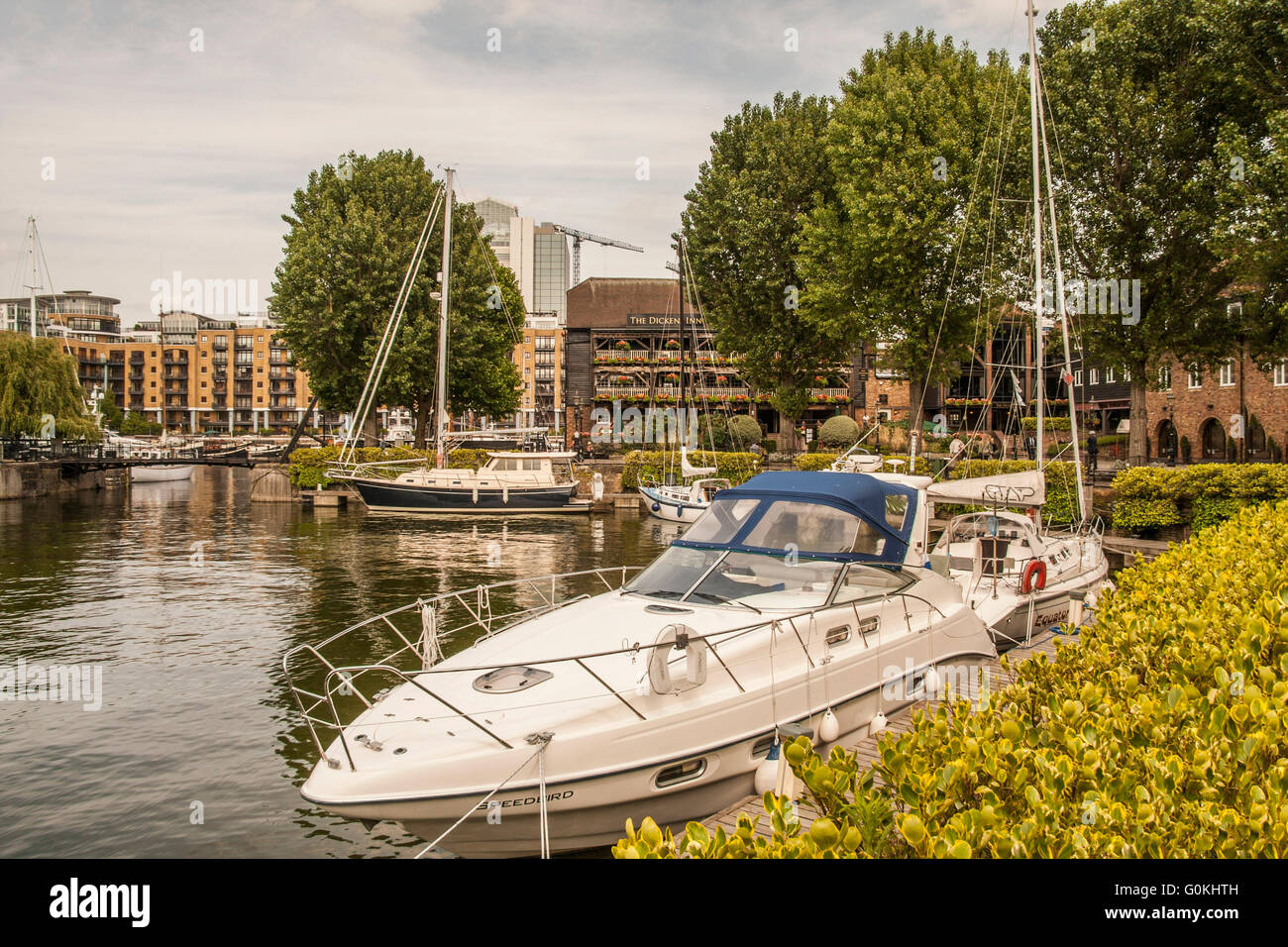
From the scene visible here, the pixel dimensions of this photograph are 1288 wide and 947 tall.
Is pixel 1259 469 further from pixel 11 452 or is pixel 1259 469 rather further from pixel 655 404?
pixel 11 452

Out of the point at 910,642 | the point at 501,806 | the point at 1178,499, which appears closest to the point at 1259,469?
the point at 1178,499

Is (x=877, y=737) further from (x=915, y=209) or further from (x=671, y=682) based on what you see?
(x=915, y=209)

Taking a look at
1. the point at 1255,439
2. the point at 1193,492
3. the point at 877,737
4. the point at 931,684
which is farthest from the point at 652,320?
the point at 877,737

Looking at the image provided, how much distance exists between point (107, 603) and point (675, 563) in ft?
48.4

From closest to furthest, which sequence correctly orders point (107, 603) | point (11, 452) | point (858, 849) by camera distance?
point (858, 849)
point (107, 603)
point (11, 452)

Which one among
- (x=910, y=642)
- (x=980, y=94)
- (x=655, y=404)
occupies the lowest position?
(x=910, y=642)

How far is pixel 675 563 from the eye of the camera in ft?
33.1

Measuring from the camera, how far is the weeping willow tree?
1976 inches

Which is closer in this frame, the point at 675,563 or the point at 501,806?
the point at 501,806

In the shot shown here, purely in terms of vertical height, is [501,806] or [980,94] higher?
[980,94]

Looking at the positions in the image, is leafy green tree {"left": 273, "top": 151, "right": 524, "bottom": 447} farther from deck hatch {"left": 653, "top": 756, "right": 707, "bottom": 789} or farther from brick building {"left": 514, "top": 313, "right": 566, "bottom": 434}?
brick building {"left": 514, "top": 313, "right": 566, "bottom": 434}

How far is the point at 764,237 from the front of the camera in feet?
133

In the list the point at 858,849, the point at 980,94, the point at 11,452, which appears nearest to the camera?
the point at 858,849

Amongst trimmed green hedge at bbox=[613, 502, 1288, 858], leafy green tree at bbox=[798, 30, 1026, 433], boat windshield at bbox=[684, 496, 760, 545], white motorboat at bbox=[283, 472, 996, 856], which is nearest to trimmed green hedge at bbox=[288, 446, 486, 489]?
leafy green tree at bbox=[798, 30, 1026, 433]
